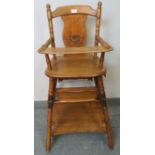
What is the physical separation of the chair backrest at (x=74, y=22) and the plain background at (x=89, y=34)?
0.39 feet

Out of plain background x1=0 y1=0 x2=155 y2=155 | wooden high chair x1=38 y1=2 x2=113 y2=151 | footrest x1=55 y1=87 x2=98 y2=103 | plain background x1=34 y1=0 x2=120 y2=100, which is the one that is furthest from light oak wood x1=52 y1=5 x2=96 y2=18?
plain background x1=0 y1=0 x2=155 y2=155

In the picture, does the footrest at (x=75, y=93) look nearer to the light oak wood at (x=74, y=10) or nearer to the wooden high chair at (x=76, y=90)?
the wooden high chair at (x=76, y=90)

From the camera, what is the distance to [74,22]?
1.49m

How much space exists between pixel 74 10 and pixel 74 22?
8cm

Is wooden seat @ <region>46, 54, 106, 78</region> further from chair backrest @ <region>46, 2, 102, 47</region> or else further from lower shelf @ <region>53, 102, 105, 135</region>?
lower shelf @ <region>53, 102, 105, 135</region>

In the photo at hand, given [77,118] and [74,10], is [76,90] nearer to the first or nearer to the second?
[77,118]

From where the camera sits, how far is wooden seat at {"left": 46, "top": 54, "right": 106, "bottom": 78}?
1.16 meters

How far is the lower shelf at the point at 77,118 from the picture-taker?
1.33 metres

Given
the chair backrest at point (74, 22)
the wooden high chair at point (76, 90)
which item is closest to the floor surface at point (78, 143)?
the wooden high chair at point (76, 90)
